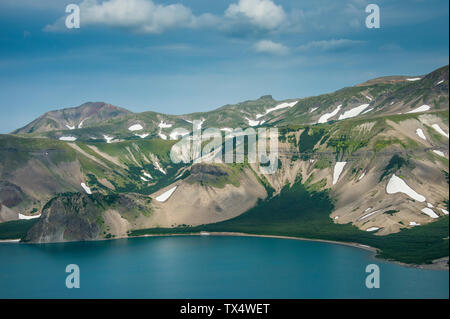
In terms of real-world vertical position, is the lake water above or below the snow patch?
below

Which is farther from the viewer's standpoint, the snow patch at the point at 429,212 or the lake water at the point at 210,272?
the snow patch at the point at 429,212

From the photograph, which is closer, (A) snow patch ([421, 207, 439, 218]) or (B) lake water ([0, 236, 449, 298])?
(B) lake water ([0, 236, 449, 298])

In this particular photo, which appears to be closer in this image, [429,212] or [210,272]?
[210,272]

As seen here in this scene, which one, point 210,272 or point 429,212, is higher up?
point 429,212

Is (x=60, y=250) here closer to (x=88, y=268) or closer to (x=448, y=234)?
(x=88, y=268)
